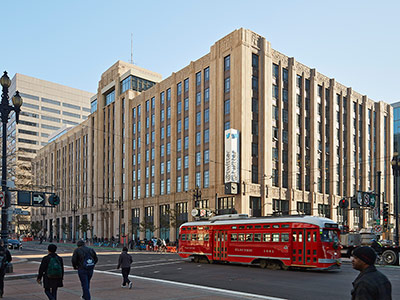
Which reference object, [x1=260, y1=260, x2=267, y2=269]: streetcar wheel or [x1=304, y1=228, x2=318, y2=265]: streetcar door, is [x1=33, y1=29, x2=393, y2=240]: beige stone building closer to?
[x1=260, y1=260, x2=267, y2=269]: streetcar wheel

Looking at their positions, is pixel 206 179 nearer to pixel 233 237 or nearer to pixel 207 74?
pixel 207 74

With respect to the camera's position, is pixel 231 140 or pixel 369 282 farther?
pixel 231 140

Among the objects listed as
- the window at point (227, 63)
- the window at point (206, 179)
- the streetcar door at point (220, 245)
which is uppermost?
the window at point (227, 63)

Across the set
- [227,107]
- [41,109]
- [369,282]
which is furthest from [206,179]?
[41,109]

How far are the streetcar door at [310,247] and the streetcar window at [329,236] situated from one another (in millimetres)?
451

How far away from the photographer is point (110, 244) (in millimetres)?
67500

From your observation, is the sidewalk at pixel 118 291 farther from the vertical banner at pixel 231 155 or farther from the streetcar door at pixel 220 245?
the vertical banner at pixel 231 155

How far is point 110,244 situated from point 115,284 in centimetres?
5183

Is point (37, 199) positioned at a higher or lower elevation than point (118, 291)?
higher

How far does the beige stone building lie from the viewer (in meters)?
55.6

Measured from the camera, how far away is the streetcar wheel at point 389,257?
26875 mm

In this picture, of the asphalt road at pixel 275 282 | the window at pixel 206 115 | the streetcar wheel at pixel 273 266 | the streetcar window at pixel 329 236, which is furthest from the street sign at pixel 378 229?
the window at pixel 206 115

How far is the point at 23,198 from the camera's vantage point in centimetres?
2578

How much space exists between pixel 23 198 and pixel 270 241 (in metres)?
15.2
